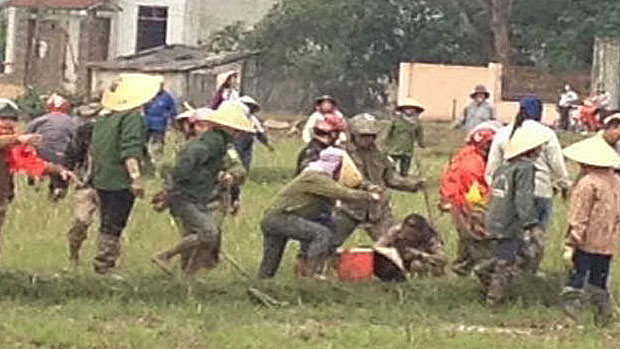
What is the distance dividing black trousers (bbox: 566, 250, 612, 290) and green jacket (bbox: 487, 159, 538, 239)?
2.00 ft

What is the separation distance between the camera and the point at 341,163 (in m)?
16.6

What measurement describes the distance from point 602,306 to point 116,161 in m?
4.09

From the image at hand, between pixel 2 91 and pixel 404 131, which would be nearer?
pixel 404 131

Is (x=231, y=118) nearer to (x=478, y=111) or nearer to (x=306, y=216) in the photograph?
(x=306, y=216)

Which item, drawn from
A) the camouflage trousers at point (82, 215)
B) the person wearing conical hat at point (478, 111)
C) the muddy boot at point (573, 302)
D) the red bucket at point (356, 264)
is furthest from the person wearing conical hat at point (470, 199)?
the person wearing conical hat at point (478, 111)

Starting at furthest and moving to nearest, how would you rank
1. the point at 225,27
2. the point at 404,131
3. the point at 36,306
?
Result: the point at 225,27 → the point at 404,131 → the point at 36,306

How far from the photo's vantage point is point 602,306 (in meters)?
15.0

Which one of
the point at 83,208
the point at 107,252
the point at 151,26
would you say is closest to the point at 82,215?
the point at 83,208

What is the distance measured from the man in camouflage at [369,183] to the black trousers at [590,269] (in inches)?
97.7

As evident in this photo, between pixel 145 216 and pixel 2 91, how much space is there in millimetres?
38417

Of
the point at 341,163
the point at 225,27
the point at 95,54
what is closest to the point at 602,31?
the point at 225,27

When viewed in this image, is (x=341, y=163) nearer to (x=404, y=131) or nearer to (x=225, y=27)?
(x=404, y=131)

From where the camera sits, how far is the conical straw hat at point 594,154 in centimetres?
1477

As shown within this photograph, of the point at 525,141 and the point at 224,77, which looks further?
the point at 224,77
